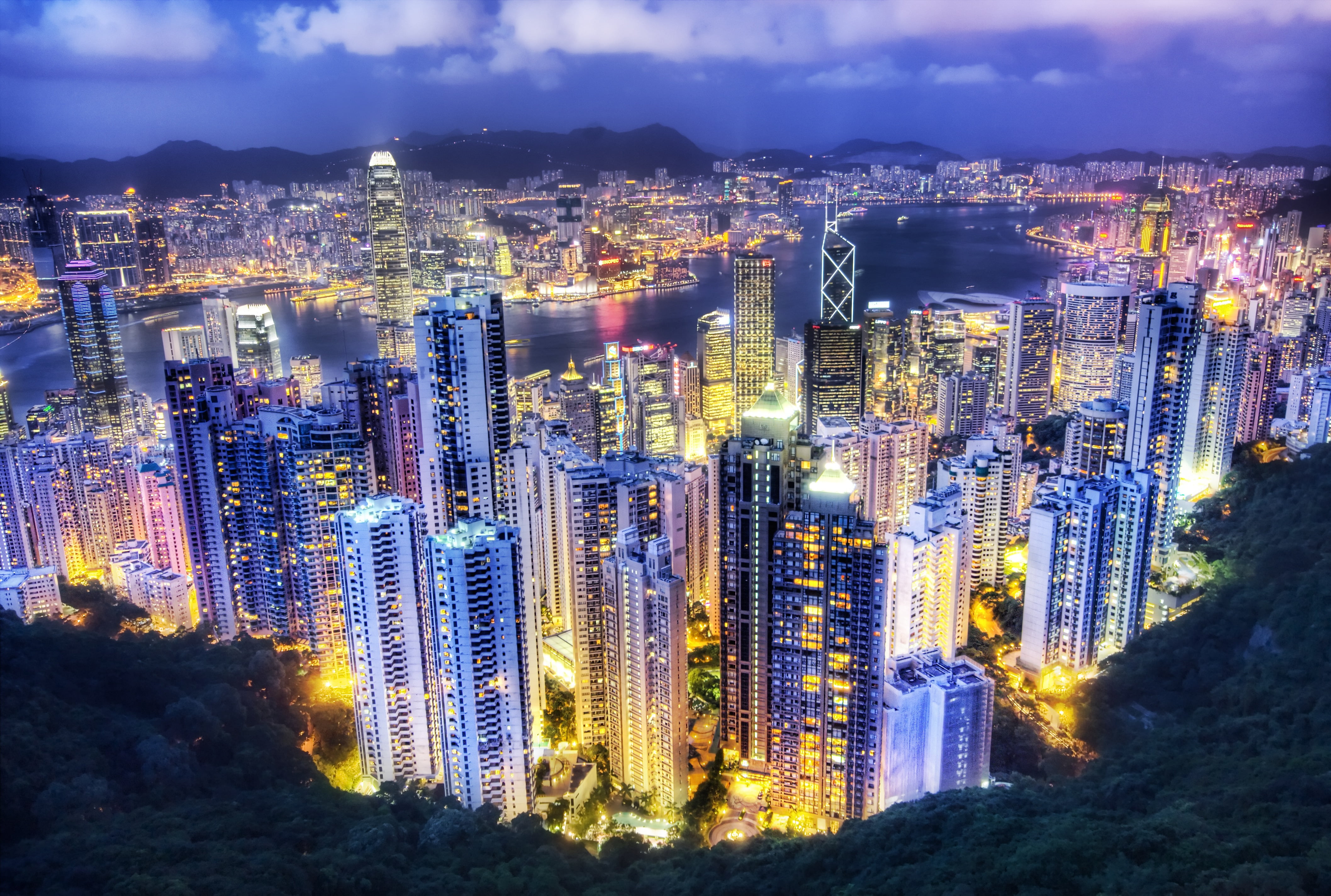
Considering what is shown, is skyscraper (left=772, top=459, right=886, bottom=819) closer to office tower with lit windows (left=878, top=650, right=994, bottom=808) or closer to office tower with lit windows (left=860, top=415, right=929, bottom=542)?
office tower with lit windows (left=878, top=650, right=994, bottom=808)

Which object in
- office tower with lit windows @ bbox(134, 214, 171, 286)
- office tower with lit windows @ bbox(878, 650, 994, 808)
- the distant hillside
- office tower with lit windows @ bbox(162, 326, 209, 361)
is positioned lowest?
office tower with lit windows @ bbox(878, 650, 994, 808)

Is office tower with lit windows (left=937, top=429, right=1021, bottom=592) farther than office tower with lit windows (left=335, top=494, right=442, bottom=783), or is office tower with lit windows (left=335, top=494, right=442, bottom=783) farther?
office tower with lit windows (left=937, top=429, right=1021, bottom=592)

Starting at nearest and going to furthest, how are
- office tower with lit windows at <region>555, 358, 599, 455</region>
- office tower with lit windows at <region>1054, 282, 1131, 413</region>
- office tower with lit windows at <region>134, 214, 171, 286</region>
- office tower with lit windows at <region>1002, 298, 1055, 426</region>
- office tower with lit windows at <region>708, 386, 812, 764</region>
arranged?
office tower with lit windows at <region>708, 386, 812, 764</region>
office tower with lit windows at <region>134, 214, 171, 286</region>
office tower with lit windows at <region>555, 358, 599, 455</region>
office tower with lit windows at <region>1054, 282, 1131, 413</region>
office tower with lit windows at <region>1002, 298, 1055, 426</region>

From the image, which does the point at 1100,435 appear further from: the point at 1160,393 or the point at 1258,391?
the point at 1258,391

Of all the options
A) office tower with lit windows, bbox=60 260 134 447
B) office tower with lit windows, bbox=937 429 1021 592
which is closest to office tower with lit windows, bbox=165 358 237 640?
office tower with lit windows, bbox=60 260 134 447

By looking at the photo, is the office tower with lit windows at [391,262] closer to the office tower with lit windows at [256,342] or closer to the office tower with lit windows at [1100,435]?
the office tower with lit windows at [256,342]

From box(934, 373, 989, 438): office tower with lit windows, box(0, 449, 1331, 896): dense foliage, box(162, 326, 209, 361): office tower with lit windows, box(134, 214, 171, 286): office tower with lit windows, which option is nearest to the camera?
box(0, 449, 1331, 896): dense foliage
